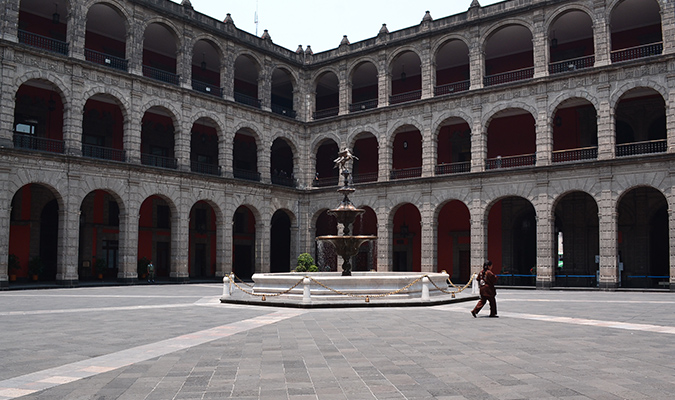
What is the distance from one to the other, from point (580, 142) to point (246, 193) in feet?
59.2

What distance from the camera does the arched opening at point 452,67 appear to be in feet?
106

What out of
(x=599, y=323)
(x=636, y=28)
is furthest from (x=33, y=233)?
(x=636, y=28)

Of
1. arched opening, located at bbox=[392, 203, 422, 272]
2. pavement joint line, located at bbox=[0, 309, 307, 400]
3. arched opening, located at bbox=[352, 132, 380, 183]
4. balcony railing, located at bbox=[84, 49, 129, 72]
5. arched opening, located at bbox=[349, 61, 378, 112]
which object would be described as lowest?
pavement joint line, located at bbox=[0, 309, 307, 400]

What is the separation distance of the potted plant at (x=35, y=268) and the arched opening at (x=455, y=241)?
2052 centimetres

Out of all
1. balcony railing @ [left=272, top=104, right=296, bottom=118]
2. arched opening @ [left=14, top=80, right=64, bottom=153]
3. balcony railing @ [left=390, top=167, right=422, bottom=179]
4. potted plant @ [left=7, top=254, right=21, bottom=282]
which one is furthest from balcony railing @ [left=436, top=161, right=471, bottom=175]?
potted plant @ [left=7, top=254, right=21, bottom=282]

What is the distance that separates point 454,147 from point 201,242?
53.5 ft

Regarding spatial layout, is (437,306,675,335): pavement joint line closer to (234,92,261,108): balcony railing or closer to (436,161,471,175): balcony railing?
(436,161,471,175): balcony railing

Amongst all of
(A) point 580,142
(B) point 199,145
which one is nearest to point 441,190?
(A) point 580,142

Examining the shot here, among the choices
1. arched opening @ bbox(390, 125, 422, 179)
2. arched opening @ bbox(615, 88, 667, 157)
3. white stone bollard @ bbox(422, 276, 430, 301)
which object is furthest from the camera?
arched opening @ bbox(390, 125, 422, 179)

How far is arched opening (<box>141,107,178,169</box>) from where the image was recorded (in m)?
32.1

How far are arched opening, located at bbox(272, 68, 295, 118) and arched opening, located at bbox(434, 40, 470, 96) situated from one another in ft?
30.5

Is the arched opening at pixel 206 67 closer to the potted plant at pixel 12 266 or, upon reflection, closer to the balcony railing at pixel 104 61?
the balcony railing at pixel 104 61

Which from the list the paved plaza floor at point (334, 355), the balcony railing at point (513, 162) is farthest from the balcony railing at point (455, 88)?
the paved plaza floor at point (334, 355)

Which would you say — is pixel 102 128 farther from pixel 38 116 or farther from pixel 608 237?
pixel 608 237
